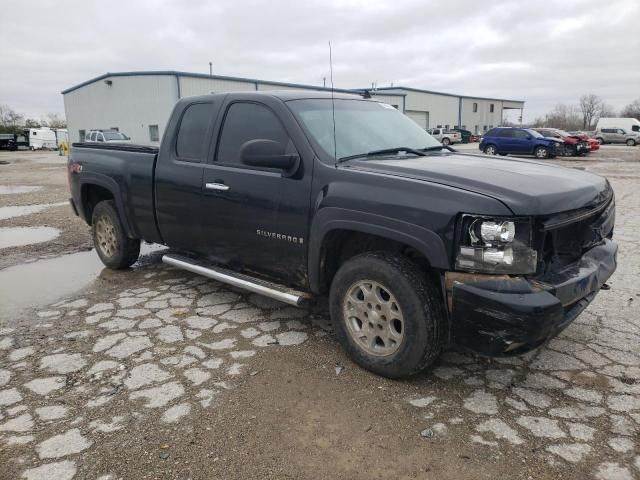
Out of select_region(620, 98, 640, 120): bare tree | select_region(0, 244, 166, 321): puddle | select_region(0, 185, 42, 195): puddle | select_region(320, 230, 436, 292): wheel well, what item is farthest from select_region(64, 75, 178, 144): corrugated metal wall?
select_region(620, 98, 640, 120): bare tree

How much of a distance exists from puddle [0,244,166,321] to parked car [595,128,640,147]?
149 feet

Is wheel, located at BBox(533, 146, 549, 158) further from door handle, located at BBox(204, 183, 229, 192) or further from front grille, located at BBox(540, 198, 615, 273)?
door handle, located at BBox(204, 183, 229, 192)

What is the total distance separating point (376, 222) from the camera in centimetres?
305

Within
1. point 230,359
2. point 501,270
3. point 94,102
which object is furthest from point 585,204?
point 94,102

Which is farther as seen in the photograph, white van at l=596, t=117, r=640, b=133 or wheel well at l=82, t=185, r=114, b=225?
white van at l=596, t=117, r=640, b=133

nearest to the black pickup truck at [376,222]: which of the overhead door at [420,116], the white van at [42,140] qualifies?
the white van at [42,140]

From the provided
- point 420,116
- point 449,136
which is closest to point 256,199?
point 449,136

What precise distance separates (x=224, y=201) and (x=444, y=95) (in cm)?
5819

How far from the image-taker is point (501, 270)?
2721 millimetres

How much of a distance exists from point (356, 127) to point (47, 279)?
393 centimetres

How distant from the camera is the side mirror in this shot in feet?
11.2

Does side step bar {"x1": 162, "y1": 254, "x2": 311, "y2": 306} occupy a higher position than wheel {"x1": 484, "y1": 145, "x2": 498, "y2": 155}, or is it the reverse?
wheel {"x1": 484, "y1": 145, "x2": 498, "y2": 155}

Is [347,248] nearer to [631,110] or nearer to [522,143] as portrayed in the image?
[522,143]

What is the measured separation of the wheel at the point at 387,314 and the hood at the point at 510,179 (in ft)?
1.88
